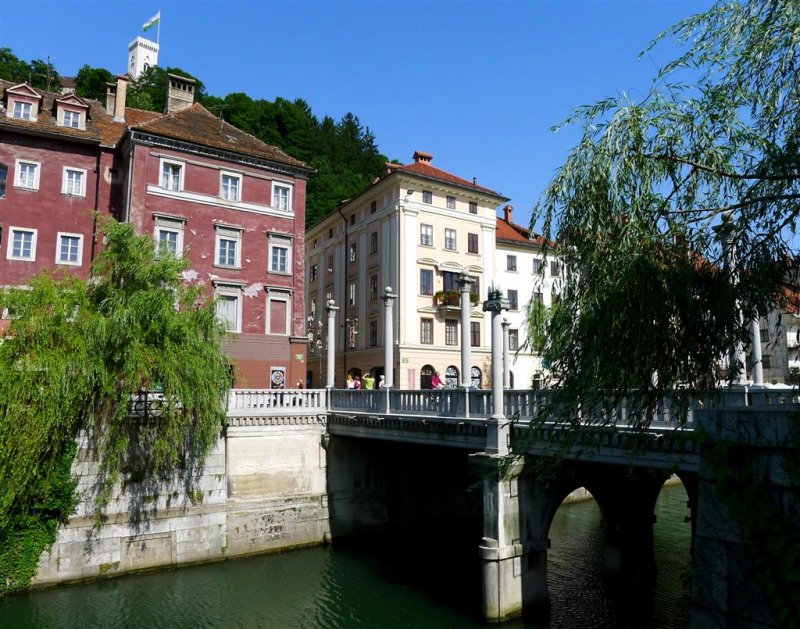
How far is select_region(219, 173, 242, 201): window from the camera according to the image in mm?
31828

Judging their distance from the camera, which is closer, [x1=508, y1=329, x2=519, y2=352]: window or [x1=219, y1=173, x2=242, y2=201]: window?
[x1=219, y1=173, x2=242, y2=201]: window

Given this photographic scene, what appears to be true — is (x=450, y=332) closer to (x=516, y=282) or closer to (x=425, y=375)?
(x=425, y=375)

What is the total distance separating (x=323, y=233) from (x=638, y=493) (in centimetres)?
3769

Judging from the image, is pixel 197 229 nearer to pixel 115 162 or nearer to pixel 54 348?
pixel 115 162

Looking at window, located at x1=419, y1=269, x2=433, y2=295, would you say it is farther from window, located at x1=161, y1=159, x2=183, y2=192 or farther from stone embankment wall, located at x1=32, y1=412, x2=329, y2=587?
stone embankment wall, located at x1=32, y1=412, x2=329, y2=587

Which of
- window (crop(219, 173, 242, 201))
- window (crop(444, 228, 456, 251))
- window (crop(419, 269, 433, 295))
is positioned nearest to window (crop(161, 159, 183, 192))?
window (crop(219, 173, 242, 201))

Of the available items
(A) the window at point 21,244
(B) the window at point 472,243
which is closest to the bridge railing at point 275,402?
(A) the window at point 21,244

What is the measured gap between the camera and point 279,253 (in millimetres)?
33125

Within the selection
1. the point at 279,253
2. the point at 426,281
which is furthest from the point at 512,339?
the point at 279,253

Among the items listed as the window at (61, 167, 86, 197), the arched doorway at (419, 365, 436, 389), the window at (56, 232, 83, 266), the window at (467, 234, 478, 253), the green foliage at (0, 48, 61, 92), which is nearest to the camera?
the window at (56, 232, 83, 266)

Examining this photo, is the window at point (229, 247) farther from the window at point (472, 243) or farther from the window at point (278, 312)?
the window at point (472, 243)

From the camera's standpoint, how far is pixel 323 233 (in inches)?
2064

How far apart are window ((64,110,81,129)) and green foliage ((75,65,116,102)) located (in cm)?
3564

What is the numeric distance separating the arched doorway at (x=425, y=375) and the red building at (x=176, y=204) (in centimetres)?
1002
